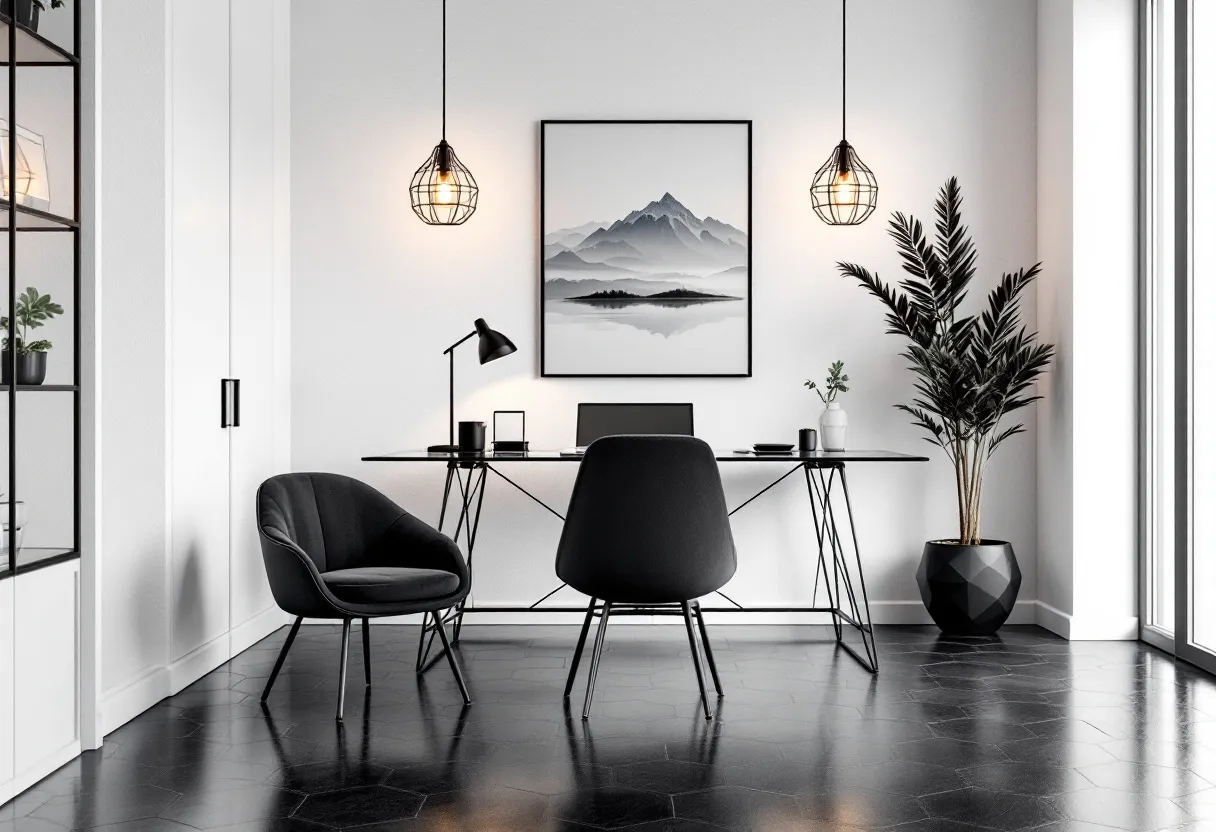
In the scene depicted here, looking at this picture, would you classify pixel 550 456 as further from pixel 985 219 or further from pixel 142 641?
pixel 985 219

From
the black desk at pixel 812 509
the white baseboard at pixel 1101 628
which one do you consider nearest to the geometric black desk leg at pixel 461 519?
the black desk at pixel 812 509

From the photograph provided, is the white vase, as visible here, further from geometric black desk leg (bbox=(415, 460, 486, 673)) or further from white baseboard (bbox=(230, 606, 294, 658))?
white baseboard (bbox=(230, 606, 294, 658))

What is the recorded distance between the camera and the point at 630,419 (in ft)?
15.3

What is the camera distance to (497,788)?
274 centimetres

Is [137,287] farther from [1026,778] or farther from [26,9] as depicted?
[1026,778]

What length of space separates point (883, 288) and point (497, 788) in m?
2.98

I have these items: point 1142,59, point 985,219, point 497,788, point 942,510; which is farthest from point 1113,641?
point 497,788

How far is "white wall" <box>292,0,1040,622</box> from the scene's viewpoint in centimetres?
498

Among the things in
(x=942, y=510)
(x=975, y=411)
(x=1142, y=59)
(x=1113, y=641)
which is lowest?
(x=1113, y=641)

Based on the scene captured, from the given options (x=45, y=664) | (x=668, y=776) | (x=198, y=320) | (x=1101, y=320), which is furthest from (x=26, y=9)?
(x=1101, y=320)

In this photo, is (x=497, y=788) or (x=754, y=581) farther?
(x=754, y=581)

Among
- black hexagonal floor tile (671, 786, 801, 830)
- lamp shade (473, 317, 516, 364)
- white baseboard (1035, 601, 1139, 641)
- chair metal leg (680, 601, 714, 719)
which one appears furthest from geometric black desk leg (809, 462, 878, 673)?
black hexagonal floor tile (671, 786, 801, 830)

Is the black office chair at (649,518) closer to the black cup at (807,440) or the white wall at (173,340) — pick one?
the black cup at (807,440)

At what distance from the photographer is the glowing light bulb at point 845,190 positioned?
4.50 metres
